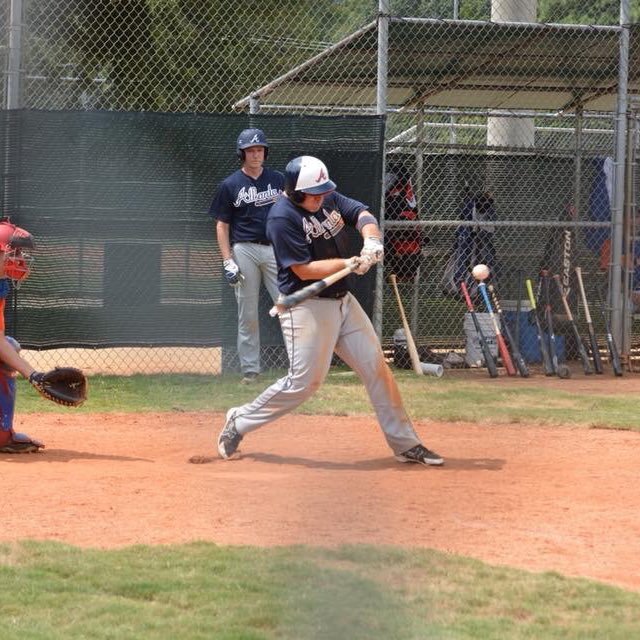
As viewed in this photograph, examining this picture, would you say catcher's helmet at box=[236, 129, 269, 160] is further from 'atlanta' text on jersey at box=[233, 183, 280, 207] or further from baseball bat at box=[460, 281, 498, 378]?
baseball bat at box=[460, 281, 498, 378]

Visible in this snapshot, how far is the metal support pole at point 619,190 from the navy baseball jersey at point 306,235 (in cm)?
575

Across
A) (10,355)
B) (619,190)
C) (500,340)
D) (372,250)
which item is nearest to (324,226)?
(372,250)

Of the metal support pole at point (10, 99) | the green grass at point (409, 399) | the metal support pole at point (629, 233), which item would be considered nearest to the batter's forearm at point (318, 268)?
the green grass at point (409, 399)

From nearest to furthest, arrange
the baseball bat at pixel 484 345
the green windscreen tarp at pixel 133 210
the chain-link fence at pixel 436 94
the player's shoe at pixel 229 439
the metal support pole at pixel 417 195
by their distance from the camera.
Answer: the player's shoe at pixel 229 439 < the green windscreen tarp at pixel 133 210 < the baseball bat at pixel 484 345 < the chain-link fence at pixel 436 94 < the metal support pole at pixel 417 195

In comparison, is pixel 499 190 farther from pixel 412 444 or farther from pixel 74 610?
pixel 74 610

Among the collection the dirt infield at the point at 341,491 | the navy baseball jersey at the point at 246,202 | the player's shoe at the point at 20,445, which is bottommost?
the dirt infield at the point at 341,491

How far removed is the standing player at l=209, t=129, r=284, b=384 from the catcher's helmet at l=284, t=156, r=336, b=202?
330 cm

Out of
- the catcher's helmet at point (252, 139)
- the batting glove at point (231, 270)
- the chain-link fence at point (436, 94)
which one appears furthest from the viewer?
the chain-link fence at point (436, 94)

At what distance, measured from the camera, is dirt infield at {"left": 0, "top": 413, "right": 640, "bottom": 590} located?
5.71 metres

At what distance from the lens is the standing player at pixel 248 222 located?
10.5 metres

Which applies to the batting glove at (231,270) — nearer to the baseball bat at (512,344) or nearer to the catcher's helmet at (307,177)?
the baseball bat at (512,344)

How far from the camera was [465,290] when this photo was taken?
12.6m

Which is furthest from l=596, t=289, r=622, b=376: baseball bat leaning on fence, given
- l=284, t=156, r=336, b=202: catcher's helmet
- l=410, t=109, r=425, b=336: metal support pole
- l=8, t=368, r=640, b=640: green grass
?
l=8, t=368, r=640, b=640: green grass

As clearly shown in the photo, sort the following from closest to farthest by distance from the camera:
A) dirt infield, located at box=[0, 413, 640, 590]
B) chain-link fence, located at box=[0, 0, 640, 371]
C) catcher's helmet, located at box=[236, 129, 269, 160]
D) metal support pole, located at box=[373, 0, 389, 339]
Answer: dirt infield, located at box=[0, 413, 640, 590], catcher's helmet, located at box=[236, 129, 269, 160], metal support pole, located at box=[373, 0, 389, 339], chain-link fence, located at box=[0, 0, 640, 371]
